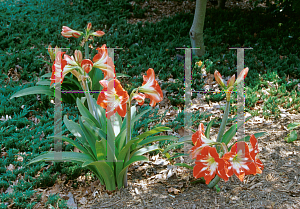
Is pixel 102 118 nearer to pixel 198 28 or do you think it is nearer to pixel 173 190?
pixel 173 190

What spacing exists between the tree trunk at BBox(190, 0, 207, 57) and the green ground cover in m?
0.20

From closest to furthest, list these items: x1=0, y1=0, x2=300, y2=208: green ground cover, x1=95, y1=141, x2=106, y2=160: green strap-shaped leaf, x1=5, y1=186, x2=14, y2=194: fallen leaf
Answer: x1=95, y1=141, x2=106, y2=160: green strap-shaped leaf, x1=5, y1=186, x2=14, y2=194: fallen leaf, x1=0, y1=0, x2=300, y2=208: green ground cover

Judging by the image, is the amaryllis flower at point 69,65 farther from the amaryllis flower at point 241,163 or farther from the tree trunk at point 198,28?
the tree trunk at point 198,28

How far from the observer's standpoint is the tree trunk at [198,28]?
440cm

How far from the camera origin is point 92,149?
2.04 metres

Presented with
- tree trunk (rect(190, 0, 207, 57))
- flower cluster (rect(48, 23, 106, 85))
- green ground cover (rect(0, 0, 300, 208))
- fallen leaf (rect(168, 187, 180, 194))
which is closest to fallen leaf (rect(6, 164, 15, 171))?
green ground cover (rect(0, 0, 300, 208))

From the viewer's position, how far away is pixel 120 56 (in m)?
4.46

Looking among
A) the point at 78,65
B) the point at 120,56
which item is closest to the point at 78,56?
the point at 78,65

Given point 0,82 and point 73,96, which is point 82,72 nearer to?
point 73,96

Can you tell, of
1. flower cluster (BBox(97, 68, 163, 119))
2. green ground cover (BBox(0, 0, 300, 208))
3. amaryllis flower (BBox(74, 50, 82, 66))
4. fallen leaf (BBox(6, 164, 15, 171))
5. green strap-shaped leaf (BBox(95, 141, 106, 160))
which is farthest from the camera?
green ground cover (BBox(0, 0, 300, 208))

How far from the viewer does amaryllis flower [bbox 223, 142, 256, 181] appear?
5.35 feet

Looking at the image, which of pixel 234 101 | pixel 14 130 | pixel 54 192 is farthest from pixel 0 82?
pixel 234 101

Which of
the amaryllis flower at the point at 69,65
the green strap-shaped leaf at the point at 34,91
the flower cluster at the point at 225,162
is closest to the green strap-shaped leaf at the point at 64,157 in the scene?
the amaryllis flower at the point at 69,65

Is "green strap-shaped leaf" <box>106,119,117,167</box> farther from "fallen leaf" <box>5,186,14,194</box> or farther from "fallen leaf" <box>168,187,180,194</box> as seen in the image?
"fallen leaf" <box>5,186,14,194</box>
